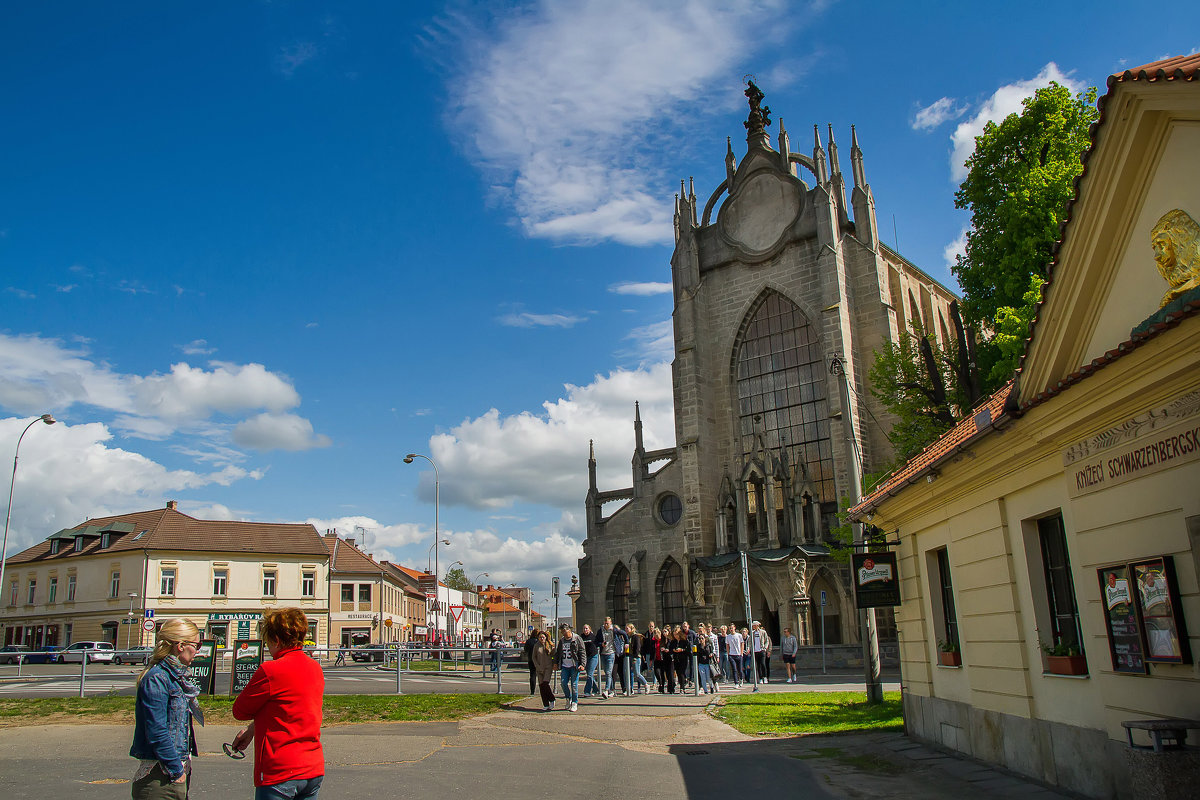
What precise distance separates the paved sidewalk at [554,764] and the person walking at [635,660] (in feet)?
20.2

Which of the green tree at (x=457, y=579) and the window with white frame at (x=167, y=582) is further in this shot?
the green tree at (x=457, y=579)

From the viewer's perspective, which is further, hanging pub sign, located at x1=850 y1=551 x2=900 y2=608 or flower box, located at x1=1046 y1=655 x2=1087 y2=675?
hanging pub sign, located at x1=850 y1=551 x2=900 y2=608

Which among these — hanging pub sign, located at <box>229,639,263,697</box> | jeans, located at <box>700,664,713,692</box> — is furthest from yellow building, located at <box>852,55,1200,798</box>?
hanging pub sign, located at <box>229,639,263,697</box>

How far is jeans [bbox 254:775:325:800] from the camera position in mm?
4598

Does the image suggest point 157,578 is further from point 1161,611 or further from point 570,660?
point 1161,611

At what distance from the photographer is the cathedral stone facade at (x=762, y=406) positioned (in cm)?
3522

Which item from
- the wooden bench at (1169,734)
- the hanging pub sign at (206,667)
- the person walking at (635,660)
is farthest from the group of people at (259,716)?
the person walking at (635,660)

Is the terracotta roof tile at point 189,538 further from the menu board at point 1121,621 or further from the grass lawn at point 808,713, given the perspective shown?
the menu board at point 1121,621

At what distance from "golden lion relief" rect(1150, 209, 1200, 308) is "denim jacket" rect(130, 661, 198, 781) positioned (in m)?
7.22

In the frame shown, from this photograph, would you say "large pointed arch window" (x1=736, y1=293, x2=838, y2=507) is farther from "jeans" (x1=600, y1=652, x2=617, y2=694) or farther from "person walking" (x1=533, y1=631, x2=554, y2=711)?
"person walking" (x1=533, y1=631, x2=554, y2=711)

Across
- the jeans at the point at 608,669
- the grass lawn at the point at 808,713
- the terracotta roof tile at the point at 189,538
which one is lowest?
the grass lawn at the point at 808,713

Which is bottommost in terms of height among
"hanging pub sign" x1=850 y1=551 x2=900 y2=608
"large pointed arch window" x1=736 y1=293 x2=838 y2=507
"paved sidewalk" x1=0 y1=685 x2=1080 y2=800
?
"paved sidewalk" x1=0 y1=685 x2=1080 y2=800

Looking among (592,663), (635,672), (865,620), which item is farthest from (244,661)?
(865,620)

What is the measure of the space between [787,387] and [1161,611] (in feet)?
104
